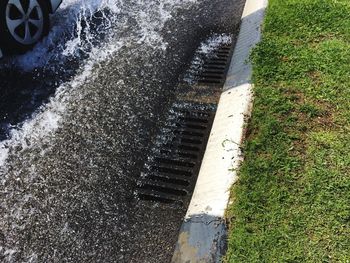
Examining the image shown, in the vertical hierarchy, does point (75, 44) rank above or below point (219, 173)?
above

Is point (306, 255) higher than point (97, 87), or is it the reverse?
point (97, 87)

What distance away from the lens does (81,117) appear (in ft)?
13.9

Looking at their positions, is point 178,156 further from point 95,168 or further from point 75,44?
point 75,44

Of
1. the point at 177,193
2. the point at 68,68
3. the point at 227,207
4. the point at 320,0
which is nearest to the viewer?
the point at 227,207

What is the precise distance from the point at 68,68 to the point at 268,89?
2.32 m

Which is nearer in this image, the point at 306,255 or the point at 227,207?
the point at 306,255

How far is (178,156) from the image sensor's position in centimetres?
382

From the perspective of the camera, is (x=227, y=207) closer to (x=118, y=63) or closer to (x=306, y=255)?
(x=306, y=255)

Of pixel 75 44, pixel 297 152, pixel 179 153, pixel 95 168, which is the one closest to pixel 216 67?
pixel 179 153

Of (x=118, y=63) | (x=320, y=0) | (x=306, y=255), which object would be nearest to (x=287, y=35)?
(x=320, y=0)

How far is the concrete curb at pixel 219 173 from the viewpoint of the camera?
301cm

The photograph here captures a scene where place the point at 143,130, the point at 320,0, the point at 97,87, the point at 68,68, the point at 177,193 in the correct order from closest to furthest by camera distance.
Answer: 1. the point at 177,193
2. the point at 143,130
3. the point at 97,87
4. the point at 68,68
5. the point at 320,0

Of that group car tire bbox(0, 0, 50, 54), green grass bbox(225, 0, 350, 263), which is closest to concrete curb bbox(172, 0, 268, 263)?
green grass bbox(225, 0, 350, 263)

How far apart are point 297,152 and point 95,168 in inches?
69.3
